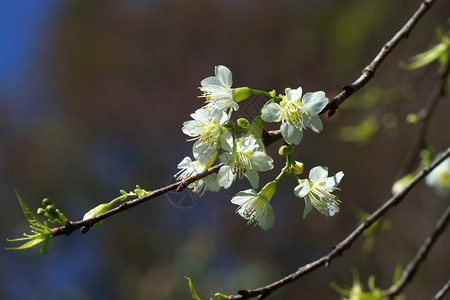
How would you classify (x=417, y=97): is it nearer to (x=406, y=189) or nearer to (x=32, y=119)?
(x=406, y=189)

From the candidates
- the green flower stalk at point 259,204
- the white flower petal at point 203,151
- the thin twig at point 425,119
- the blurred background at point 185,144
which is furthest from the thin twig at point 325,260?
the blurred background at point 185,144

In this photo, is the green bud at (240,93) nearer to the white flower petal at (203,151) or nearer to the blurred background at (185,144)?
the white flower petal at (203,151)

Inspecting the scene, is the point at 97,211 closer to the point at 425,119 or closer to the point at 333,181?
the point at 333,181

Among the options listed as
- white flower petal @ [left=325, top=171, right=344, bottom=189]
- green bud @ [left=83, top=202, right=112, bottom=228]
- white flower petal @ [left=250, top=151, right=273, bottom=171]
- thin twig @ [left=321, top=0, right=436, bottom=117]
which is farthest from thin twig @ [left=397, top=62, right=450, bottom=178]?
green bud @ [left=83, top=202, right=112, bottom=228]

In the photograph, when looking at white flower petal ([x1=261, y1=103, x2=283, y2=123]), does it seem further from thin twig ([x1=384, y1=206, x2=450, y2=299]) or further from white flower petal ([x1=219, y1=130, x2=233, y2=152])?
thin twig ([x1=384, y1=206, x2=450, y2=299])

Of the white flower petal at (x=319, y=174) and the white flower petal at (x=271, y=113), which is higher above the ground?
the white flower petal at (x=271, y=113)

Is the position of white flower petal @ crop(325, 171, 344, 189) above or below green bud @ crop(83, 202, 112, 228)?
above
